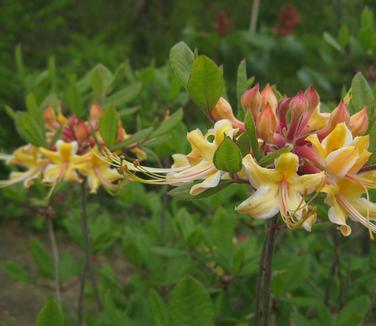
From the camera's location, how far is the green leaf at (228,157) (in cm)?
78

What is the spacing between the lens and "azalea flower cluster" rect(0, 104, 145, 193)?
1.25 metres

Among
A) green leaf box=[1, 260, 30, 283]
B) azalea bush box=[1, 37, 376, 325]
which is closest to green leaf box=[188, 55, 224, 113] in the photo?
azalea bush box=[1, 37, 376, 325]

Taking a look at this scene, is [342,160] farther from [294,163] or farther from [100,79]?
[100,79]

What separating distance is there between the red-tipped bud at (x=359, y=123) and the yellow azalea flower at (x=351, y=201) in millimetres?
56

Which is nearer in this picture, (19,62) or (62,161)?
(62,161)

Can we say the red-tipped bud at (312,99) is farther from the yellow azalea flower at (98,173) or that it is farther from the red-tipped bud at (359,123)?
the yellow azalea flower at (98,173)

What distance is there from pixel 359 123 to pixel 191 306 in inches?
12.8

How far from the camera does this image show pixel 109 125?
1129mm

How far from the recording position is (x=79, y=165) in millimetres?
1260

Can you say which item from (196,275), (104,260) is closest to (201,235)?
(196,275)

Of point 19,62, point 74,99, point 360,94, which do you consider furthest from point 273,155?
point 19,62

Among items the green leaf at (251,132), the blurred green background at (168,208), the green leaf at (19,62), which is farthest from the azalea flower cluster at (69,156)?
the green leaf at (251,132)

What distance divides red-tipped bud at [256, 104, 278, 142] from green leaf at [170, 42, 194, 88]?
A: 12 centimetres

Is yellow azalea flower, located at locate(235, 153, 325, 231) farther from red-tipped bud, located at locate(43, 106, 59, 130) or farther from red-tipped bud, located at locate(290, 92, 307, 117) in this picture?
red-tipped bud, located at locate(43, 106, 59, 130)
